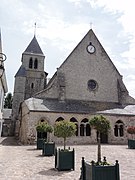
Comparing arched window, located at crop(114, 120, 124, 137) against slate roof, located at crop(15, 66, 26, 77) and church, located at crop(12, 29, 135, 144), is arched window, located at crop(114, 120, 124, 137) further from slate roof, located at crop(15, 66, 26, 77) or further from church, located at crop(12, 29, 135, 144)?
slate roof, located at crop(15, 66, 26, 77)

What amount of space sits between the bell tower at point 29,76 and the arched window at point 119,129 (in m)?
19.2

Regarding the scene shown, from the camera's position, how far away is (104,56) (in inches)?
1237

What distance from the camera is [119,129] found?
26.2 metres

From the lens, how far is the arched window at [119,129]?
26.0 metres

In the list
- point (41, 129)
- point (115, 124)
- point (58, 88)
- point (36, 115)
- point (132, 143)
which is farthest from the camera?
point (58, 88)

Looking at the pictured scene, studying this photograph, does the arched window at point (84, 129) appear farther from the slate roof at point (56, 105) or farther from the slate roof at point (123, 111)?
the slate roof at point (123, 111)

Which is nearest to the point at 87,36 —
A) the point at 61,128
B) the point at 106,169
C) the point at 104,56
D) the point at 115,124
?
the point at 104,56

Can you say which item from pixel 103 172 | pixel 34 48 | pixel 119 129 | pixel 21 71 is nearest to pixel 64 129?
pixel 103 172

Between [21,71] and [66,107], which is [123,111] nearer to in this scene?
[66,107]

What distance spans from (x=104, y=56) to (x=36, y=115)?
1463 cm

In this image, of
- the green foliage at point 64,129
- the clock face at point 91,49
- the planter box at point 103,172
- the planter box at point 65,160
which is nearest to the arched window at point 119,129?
the clock face at point 91,49

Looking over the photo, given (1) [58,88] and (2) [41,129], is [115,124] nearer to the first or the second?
(1) [58,88]

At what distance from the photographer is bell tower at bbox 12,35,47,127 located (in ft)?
129

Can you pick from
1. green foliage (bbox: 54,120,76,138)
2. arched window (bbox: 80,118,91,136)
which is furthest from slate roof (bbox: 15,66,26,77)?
green foliage (bbox: 54,120,76,138)
